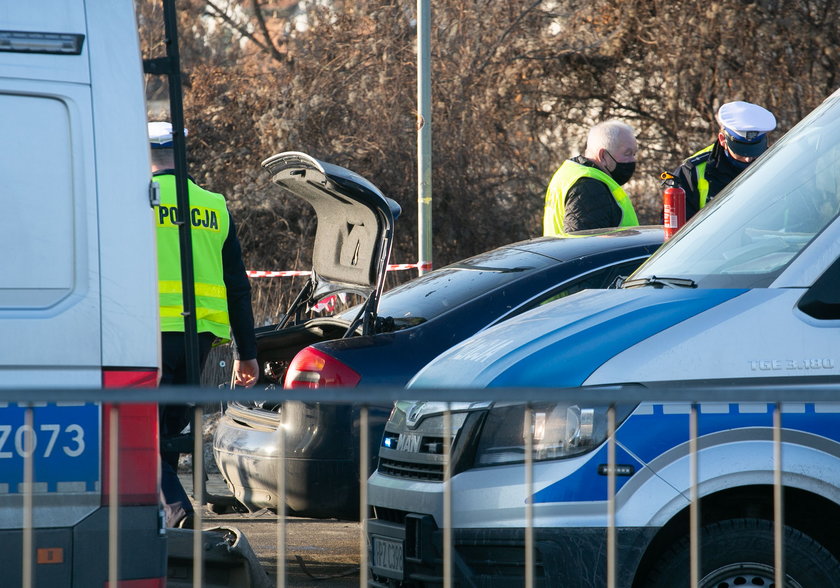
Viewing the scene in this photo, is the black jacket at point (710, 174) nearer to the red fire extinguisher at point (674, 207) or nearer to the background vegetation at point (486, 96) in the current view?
the red fire extinguisher at point (674, 207)

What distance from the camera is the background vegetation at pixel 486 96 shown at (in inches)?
578

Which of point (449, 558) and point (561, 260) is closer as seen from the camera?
point (449, 558)

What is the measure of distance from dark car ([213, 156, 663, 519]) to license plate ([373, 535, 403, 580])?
116cm

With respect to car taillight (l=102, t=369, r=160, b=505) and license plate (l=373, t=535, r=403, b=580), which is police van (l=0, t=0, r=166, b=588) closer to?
car taillight (l=102, t=369, r=160, b=505)

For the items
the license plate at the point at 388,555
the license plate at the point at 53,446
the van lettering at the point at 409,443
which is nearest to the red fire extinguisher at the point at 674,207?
the van lettering at the point at 409,443

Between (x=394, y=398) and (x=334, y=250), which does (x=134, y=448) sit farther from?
(x=334, y=250)

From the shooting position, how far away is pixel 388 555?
372 centimetres

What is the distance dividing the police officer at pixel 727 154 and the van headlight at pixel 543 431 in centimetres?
400

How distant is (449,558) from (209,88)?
44.5ft

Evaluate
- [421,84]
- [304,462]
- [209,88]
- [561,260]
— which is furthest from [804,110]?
[304,462]

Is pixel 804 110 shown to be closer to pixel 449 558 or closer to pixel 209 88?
pixel 209 88

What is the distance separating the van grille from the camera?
388 centimetres

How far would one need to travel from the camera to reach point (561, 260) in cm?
589

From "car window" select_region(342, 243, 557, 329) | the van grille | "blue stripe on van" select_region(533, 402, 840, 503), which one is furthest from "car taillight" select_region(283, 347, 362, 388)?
"blue stripe on van" select_region(533, 402, 840, 503)
